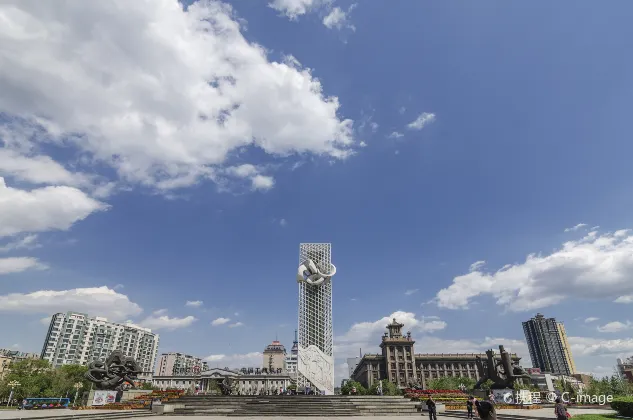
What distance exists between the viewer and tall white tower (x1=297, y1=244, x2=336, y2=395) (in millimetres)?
41875

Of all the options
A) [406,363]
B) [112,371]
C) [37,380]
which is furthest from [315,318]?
[406,363]

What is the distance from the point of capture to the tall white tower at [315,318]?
41875 millimetres

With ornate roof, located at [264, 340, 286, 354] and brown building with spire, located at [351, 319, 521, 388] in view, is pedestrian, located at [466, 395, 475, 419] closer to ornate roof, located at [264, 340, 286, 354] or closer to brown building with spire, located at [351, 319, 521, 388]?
brown building with spire, located at [351, 319, 521, 388]

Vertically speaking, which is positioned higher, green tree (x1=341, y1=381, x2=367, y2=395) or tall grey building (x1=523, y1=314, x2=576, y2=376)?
tall grey building (x1=523, y1=314, x2=576, y2=376)

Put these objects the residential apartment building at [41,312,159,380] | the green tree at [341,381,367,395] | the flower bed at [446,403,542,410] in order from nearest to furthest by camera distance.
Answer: the flower bed at [446,403,542,410] → the green tree at [341,381,367,395] → the residential apartment building at [41,312,159,380]

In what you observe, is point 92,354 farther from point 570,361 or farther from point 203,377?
point 570,361

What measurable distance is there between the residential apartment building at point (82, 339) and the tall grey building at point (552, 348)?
649 ft

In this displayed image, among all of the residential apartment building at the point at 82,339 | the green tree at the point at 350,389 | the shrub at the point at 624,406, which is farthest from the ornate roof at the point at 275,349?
the shrub at the point at 624,406

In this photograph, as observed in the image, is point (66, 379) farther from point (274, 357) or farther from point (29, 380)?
point (274, 357)

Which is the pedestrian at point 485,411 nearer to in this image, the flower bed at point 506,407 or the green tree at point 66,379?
the flower bed at point 506,407

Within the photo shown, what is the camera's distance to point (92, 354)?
122438 millimetres

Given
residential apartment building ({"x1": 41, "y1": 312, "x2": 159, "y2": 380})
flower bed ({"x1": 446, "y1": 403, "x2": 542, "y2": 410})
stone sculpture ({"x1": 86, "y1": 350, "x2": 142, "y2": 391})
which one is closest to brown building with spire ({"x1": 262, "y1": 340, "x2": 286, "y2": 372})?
residential apartment building ({"x1": 41, "y1": 312, "x2": 159, "y2": 380})

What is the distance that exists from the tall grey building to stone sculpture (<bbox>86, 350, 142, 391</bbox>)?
218133 mm

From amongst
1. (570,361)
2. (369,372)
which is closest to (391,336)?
(369,372)
